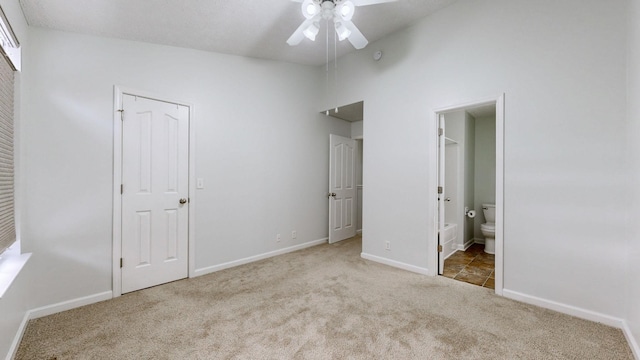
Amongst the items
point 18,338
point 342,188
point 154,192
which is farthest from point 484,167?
point 18,338

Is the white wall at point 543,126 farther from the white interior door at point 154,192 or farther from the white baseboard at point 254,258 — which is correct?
the white interior door at point 154,192

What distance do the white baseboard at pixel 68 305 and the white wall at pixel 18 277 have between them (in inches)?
4.5

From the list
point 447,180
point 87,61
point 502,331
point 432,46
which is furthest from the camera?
point 447,180

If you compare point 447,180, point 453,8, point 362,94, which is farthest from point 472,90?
point 447,180

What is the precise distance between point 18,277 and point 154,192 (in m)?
1.14

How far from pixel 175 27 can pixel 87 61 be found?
84cm

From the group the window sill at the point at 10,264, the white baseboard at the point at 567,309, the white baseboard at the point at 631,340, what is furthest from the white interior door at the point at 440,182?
the window sill at the point at 10,264

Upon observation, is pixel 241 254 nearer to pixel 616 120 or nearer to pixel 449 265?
pixel 449 265

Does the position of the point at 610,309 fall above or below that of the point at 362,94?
below

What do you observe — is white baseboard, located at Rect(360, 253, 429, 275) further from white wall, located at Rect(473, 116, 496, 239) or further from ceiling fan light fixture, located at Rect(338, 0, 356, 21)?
ceiling fan light fixture, located at Rect(338, 0, 356, 21)

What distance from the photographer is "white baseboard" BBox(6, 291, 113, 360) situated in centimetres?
179

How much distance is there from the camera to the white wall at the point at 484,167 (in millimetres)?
4582

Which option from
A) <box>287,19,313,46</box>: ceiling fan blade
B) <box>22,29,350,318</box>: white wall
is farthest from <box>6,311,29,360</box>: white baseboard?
<box>287,19,313,46</box>: ceiling fan blade

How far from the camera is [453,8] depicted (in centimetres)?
276
